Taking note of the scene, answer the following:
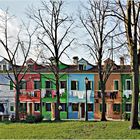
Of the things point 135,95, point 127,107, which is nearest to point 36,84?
point 127,107

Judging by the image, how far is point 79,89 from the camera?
151 feet

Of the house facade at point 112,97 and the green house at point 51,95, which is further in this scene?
the green house at point 51,95

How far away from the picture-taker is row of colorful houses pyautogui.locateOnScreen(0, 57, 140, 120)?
44.5m

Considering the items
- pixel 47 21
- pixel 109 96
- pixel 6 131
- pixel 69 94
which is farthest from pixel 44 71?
pixel 6 131

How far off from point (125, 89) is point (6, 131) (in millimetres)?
26403

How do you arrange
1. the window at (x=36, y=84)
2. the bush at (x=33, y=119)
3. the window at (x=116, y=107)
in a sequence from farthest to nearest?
1. the window at (x=36, y=84)
2. the window at (x=116, y=107)
3. the bush at (x=33, y=119)

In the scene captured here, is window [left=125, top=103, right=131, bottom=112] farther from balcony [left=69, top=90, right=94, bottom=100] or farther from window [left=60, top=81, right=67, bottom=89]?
window [left=60, top=81, right=67, bottom=89]

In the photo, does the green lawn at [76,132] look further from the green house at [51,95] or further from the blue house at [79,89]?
the green house at [51,95]

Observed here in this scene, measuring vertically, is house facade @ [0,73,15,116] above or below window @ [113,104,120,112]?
above

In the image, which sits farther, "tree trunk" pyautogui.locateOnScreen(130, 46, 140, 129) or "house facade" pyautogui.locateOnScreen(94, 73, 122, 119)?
"house facade" pyautogui.locateOnScreen(94, 73, 122, 119)

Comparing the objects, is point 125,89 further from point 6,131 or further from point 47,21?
point 6,131

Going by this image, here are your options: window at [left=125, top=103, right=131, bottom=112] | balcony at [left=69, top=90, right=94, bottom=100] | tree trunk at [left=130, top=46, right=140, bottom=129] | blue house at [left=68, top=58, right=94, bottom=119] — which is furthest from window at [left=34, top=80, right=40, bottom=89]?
tree trunk at [left=130, top=46, right=140, bottom=129]

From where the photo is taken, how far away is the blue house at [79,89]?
149ft

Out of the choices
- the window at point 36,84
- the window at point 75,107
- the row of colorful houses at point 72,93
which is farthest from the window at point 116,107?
the window at point 36,84
